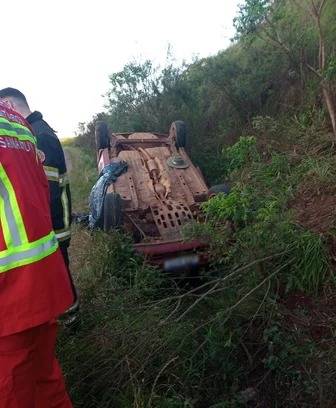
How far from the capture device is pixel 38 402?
88.7 inches

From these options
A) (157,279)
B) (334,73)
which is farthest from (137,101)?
(157,279)

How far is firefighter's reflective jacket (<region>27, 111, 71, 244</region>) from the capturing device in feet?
11.5

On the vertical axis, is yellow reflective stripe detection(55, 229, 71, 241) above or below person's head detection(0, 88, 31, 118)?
below

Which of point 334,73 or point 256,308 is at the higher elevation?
point 334,73

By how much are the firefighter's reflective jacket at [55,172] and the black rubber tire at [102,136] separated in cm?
325

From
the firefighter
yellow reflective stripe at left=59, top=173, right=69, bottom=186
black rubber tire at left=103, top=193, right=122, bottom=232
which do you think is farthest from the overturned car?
the firefighter

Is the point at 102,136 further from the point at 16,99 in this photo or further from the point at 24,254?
the point at 24,254

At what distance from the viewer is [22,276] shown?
196 centimetres

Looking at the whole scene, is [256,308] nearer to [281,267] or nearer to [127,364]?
[281,267]

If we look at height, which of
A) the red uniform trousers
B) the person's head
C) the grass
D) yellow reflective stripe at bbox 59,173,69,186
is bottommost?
the grass

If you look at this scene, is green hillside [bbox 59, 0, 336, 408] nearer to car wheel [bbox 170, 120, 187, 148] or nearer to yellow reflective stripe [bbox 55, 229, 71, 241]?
yellow reflective stripe [bbox 55, 229, 71, 241]

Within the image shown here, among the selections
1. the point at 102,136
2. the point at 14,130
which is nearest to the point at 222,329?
the point at 14,130

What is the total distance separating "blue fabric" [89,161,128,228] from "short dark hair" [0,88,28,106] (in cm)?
203

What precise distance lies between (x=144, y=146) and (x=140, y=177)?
3.47 ft
